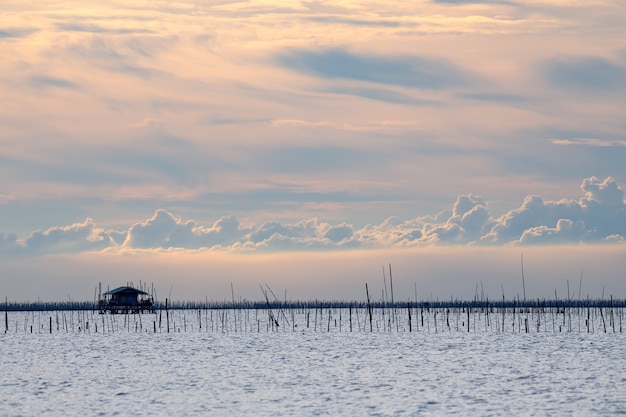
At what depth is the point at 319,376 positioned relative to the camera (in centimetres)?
4628

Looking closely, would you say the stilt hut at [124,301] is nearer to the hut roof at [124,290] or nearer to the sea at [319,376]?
the hut roof at [124,290]

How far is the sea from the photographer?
3491 cm

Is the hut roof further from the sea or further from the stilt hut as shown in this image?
the sea

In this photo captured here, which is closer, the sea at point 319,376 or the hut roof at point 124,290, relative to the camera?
the sea at point 319,376

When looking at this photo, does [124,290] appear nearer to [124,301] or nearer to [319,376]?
[124,301]

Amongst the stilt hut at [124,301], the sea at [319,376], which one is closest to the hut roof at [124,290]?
the stilt hut at [124,301]

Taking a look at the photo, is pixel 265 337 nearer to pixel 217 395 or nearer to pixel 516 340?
pixel 516 340

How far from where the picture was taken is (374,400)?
36844 millimetres

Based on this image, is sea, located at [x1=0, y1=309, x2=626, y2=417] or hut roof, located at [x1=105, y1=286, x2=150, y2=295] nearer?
sea, located at [x1=0, y1=309, x2=626, y2=417]

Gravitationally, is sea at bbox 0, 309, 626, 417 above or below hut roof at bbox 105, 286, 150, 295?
below

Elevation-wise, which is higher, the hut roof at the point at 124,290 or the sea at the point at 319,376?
the hut roof at the point at 124,290

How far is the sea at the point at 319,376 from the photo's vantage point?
1374 inches

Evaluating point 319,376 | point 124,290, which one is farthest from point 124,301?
point 319,376

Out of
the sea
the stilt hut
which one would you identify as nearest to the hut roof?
the stilt hut
